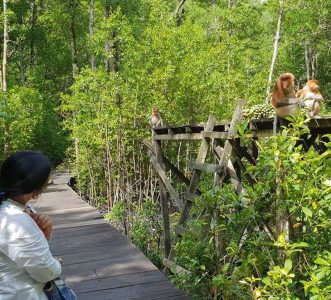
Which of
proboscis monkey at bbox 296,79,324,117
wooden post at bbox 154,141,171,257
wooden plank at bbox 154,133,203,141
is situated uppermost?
proboscis monkey at bbox 296,79,324,117

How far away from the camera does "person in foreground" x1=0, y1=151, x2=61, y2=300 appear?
1956 mm

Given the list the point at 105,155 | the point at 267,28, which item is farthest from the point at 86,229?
the point at 267,28

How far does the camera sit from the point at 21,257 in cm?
195

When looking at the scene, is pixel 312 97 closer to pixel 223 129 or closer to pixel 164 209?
pixel 223 129

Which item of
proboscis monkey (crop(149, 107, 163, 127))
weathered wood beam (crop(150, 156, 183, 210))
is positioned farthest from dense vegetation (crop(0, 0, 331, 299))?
weathered wood beam (crop(150, 156, 183, 210))

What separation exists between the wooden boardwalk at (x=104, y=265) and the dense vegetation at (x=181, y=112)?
380 mm

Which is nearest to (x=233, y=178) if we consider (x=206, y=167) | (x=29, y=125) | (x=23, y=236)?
(x=206, y=167)

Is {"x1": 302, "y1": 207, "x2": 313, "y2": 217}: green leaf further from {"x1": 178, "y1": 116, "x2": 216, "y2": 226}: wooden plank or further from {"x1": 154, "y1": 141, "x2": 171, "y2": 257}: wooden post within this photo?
{"x1": 154, "y1": 141, "x2": 171, "y2": 257}: wooden post

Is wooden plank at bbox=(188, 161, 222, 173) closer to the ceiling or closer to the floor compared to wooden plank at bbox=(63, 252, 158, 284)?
closer to the ceiling

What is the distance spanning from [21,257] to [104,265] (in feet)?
11.6

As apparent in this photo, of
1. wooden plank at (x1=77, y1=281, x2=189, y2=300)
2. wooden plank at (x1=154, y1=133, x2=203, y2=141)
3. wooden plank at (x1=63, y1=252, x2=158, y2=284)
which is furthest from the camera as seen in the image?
wooden plank at (x1=154, y1=133, x2=203, y2=141)

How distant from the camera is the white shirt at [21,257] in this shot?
1952 millimetres

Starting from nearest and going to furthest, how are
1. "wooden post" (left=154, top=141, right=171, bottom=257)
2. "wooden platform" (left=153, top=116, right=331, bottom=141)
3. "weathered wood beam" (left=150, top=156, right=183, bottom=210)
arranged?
"wooden platform" (left=153, top=116, right=331, bottom=141)
"weathered wood beam" (left=150, top=156, right=183, bottom=210)
"wooden post" (left=154, top=141, right=171, bottom=257)

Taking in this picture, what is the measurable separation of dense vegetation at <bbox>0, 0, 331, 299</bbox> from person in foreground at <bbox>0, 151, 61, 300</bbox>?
4.43ft
